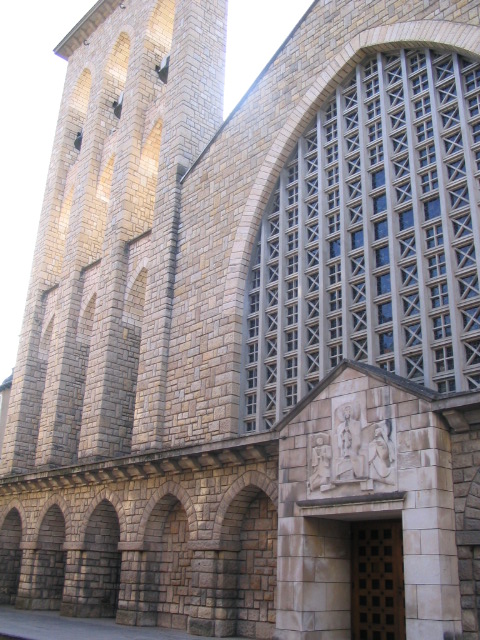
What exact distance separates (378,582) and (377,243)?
615 cm

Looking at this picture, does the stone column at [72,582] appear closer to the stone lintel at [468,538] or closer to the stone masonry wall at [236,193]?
the stone masonry wall at [236,193]

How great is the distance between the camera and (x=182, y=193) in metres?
18.6

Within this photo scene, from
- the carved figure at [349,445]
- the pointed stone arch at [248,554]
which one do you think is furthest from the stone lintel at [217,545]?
the carved figure at [349,445]

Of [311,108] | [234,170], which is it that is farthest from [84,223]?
[311,108]

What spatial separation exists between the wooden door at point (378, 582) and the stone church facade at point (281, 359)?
0.04 metres

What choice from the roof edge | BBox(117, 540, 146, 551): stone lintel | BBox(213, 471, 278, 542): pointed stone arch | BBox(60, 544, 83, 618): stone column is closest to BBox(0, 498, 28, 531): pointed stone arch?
BBox(60, 544, 83, 618): stone column

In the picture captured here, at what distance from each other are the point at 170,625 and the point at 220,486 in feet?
11.2

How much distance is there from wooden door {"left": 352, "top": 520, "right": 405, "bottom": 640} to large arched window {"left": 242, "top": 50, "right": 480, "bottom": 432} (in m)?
2.67

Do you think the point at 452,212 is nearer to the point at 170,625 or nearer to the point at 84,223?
the point at 170,625

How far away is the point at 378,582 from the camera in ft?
37.0

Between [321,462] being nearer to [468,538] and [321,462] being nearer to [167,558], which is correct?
[468,538]

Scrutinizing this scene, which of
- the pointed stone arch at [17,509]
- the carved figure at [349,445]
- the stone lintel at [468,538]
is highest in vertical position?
the carved figure at [349,445]

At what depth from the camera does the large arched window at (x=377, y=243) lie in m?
11.8

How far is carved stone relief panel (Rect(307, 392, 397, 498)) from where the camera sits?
1014 centimetres
